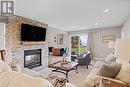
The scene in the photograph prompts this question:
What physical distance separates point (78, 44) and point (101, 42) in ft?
6.60

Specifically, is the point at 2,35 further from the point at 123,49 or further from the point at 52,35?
the point at 123,49

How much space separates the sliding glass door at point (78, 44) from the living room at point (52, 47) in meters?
1.04

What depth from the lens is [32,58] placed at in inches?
212

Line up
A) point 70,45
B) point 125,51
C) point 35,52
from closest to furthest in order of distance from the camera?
point 125,51 < point 35,52 < point 70,45

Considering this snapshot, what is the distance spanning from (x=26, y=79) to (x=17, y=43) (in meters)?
3.61

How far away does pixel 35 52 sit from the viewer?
550 cm

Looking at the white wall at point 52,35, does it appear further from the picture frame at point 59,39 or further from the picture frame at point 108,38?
the picture frame at point 108,38

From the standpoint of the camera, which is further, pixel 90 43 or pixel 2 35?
pixel 90 43

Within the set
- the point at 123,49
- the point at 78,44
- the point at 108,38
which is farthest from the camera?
the point at 78,44

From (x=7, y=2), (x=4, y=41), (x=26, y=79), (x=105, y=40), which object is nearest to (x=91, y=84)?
(x=26, y=79)

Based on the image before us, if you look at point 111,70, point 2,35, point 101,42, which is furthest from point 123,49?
point 101,42

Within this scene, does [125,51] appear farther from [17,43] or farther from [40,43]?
[40,43]

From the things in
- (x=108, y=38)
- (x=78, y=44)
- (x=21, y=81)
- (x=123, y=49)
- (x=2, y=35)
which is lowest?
(x=21, y=81)

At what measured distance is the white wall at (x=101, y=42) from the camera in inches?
309
